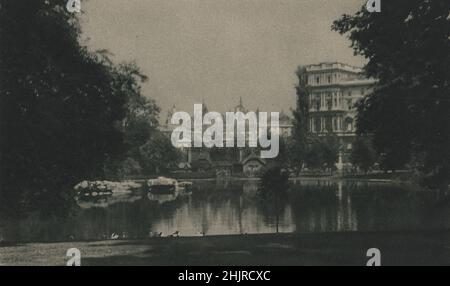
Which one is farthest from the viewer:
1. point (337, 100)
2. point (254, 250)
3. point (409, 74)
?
point (337, 100)

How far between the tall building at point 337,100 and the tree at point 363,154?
15 cm

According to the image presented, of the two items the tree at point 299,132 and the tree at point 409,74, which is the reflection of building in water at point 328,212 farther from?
the tree at point 409,74

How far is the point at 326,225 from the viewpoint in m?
13.2

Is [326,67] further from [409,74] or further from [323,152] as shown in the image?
[323,152]

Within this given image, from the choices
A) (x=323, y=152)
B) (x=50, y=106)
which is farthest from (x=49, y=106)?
(x=323, y=152)

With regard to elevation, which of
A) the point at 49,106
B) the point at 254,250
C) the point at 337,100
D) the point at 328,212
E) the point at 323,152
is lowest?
the point at 254,250

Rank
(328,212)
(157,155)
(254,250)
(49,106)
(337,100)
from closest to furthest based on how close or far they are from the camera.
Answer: (254,250) → (49,106) → (328,212) → (157,155) → (337,100)

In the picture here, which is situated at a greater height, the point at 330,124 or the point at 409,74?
the point at 409,74

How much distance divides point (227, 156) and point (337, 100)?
2875 mm

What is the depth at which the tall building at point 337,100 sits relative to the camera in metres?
13.5

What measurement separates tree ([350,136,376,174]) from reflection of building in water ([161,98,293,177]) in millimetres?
1622

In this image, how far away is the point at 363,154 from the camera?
1383 cm

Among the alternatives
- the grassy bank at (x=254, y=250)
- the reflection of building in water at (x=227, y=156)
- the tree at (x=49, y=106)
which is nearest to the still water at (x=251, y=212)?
the reflection of building in water at (x=227, y=156)
